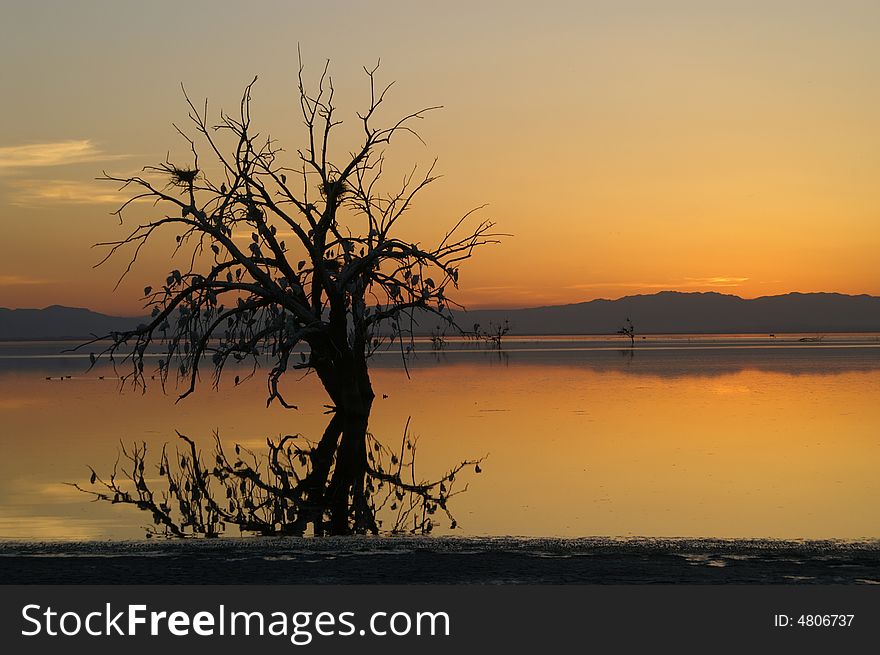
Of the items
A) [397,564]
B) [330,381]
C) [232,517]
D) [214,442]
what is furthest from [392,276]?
[397,564]

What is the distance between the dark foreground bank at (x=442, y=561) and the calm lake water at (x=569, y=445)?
4.95 ft

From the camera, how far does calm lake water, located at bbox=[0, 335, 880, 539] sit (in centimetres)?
1288

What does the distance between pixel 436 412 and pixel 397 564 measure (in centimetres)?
1767

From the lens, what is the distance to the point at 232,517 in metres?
13.5

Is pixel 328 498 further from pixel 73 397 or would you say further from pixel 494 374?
pixel 494 374

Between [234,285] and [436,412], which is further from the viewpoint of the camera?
[436,412]

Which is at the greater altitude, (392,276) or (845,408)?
(392,276)

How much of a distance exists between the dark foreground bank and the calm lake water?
1509mm

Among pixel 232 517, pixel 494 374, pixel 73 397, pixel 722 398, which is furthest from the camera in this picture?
pixel 494 374

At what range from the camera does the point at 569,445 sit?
65.0 ft

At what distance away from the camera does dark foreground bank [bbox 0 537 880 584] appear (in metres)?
8.95

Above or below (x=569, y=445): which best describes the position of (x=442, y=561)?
above

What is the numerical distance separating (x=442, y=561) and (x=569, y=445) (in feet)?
33.9

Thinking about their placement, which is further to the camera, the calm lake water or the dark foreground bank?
the calm lake water
